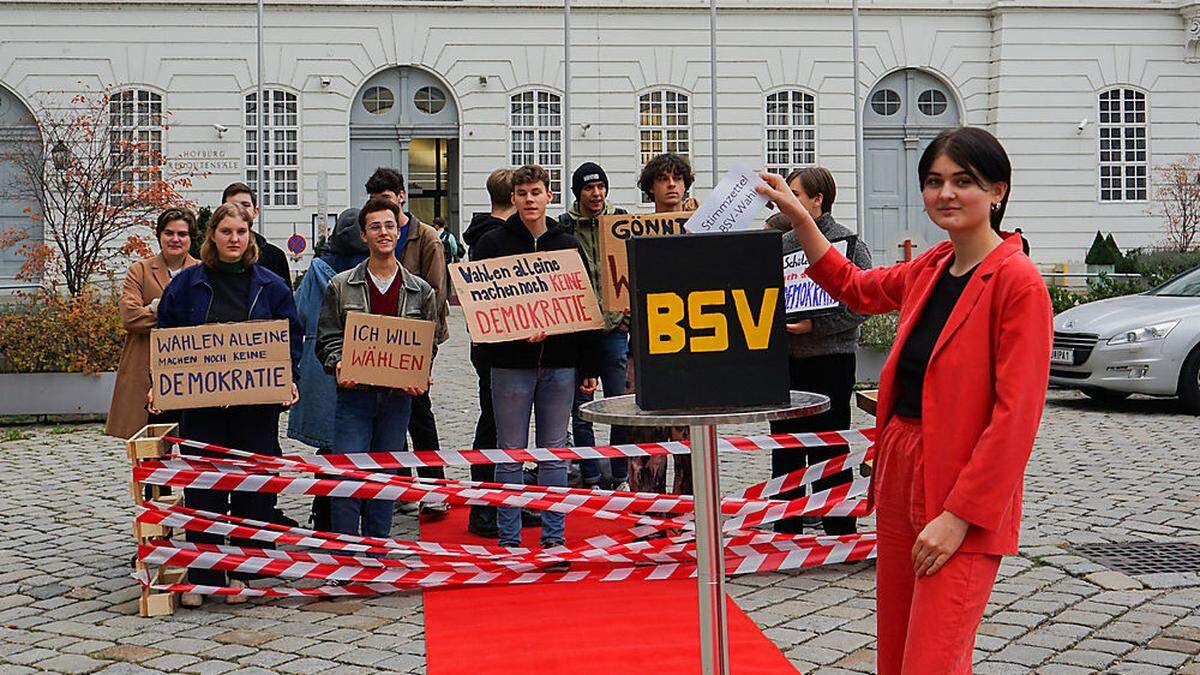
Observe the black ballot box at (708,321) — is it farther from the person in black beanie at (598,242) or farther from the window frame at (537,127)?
the window frame at (537,127)

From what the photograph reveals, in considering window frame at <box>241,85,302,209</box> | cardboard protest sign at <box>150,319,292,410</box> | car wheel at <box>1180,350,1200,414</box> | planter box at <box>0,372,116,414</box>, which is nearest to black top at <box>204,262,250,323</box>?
cardboard protest sign at <box>150,319,292,410</box>

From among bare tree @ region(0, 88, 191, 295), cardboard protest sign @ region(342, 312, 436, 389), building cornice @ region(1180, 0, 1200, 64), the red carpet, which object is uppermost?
building cornice @ region(1180, 0, 1200, 64)

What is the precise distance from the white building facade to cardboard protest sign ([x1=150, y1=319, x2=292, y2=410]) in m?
25.6

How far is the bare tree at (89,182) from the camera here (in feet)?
69.3

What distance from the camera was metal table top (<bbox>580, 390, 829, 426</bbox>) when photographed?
388 cm

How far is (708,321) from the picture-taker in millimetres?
4047

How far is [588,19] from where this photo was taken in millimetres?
35750

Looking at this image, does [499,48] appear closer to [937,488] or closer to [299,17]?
[299,17]

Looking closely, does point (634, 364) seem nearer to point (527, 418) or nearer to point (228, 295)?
point (527, 418)

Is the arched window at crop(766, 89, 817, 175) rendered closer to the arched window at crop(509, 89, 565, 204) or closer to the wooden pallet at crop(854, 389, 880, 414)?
the arched window at crop(509, 89, 565, 204)

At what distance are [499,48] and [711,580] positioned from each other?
32.6 meters

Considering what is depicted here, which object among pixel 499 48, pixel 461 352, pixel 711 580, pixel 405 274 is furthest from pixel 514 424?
pixel 499 48

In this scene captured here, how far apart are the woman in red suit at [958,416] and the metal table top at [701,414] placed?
249 millimetres

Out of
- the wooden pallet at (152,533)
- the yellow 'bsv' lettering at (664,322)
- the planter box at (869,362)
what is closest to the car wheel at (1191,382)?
the planter box at (869,362)
